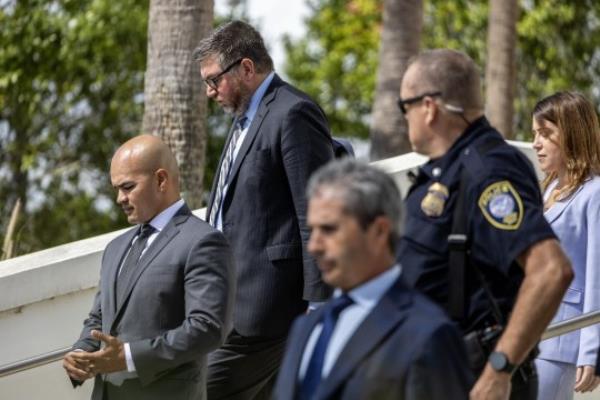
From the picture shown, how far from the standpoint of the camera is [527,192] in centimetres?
410

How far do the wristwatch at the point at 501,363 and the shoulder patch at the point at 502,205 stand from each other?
1.16ft

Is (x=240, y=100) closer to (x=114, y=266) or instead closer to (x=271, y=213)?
(x=271, y=213)

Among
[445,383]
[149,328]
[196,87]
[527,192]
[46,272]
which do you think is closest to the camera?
[445,383]

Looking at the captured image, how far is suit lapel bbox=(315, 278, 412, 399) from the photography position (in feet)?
11.2

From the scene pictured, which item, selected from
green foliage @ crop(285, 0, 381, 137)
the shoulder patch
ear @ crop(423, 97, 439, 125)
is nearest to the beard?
ear @ crop(423, 97, 439, 125)

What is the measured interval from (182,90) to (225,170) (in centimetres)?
346

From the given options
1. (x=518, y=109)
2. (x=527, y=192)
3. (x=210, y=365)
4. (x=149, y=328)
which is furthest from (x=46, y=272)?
(x=518, y=109)

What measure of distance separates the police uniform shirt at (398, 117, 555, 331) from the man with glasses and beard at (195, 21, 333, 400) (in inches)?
62.7

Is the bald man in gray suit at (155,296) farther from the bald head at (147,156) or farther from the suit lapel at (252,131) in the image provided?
the suit lapel at (252,131)

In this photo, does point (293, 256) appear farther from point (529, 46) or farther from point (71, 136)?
point (529, 46)

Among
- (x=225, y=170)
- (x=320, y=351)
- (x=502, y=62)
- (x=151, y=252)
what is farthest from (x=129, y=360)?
(x=502, y=62)

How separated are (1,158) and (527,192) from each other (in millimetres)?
12761

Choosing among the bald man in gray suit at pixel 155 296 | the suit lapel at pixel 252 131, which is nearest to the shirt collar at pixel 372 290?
the bald man in gray suit at pixel 155 296

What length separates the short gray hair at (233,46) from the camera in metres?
5.81
